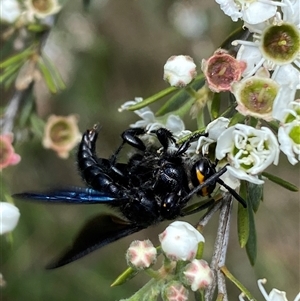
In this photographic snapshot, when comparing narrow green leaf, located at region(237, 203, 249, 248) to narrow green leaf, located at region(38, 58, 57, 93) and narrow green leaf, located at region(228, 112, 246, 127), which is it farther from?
narrow green leaf, located at region(38, 58, 57, 93)

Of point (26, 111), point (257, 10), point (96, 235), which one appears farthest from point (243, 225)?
point (26, 111)

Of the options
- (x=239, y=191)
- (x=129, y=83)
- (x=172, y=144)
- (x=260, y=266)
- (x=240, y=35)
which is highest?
(x=240, y=35)

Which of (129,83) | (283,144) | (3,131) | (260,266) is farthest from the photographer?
(129,83)

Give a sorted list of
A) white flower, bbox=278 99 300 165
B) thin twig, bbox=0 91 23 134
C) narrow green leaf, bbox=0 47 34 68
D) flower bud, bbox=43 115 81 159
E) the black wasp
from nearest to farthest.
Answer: white flower, bbox=278 99 300 165
the black wasp
narrow green leaf, bbox=0 47 34 68
thin twig, bbox=0 91 23 134
flower bud, bbox=43 115 81 159

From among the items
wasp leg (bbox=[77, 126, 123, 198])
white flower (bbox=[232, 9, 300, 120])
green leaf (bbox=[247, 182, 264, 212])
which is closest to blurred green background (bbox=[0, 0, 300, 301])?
wasp leg (bbox=[77, 126, 123, 198])

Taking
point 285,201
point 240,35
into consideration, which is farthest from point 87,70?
point 240,35

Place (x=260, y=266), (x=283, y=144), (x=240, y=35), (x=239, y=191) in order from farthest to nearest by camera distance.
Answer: (x=260, y=266)
(x=240, y=35)
(x=239, y=191)
(x=283, y=144)

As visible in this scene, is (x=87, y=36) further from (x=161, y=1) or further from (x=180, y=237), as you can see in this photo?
(x=180, y=237)
